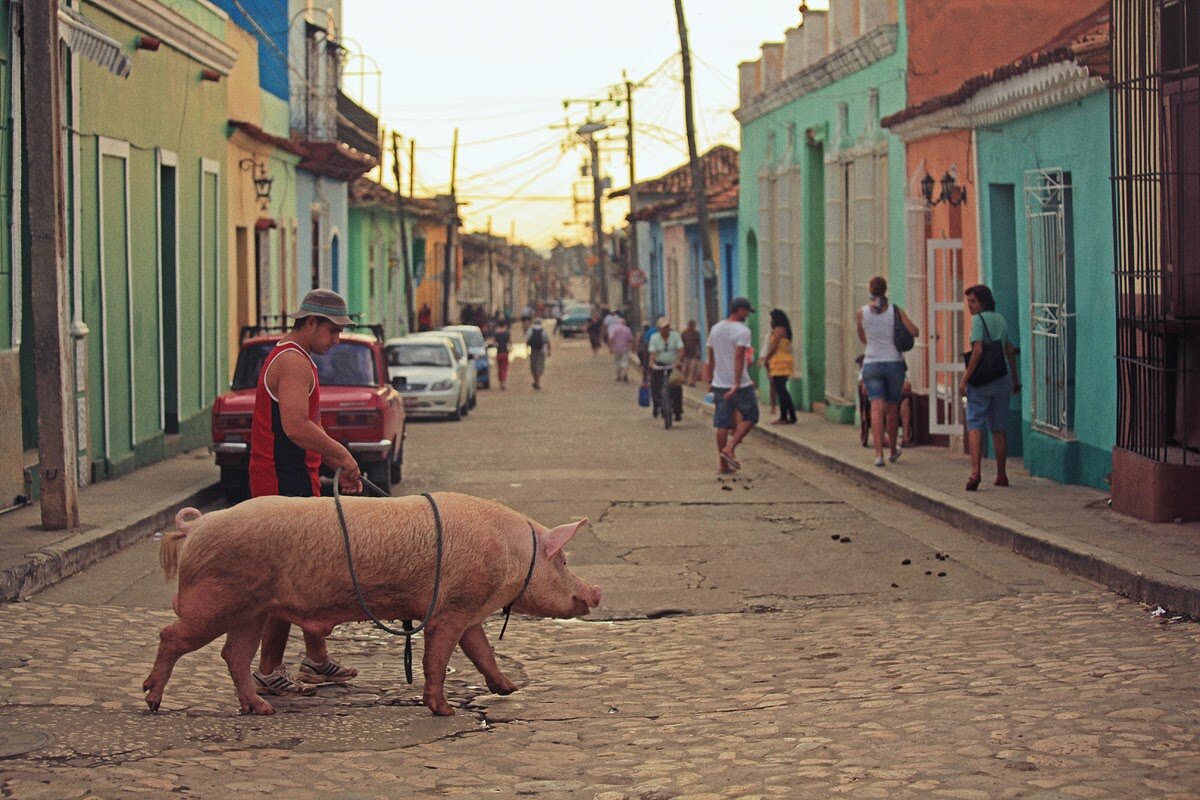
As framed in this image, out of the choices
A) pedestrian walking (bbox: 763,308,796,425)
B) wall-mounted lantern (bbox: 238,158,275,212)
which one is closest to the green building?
pedestrian walking (bbox: 763,308,796,425)

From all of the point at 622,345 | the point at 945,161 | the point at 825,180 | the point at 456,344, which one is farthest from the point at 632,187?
the point at 945,161

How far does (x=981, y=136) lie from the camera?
17031 mm

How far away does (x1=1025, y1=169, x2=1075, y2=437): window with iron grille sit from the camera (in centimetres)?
1436

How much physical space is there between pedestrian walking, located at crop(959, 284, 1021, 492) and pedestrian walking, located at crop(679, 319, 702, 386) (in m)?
19.7

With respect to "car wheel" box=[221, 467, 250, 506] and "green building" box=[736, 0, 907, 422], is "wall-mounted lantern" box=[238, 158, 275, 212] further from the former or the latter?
"car wheel" box=[221, 467, 250, 506]

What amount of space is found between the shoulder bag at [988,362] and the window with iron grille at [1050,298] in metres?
0.90

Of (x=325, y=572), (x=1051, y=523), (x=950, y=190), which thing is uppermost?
(x=950, y=190)

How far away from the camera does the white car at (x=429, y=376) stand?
27000 millimetres

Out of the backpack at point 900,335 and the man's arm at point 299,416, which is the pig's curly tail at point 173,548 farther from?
the backpack at point 900,335

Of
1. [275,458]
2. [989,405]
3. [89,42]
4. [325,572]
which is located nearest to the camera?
[325,572]

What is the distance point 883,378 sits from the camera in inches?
638

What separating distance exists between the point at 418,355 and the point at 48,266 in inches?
681

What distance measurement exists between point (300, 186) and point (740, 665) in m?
23.7

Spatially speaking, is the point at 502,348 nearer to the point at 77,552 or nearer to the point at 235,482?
the point at 235,482
